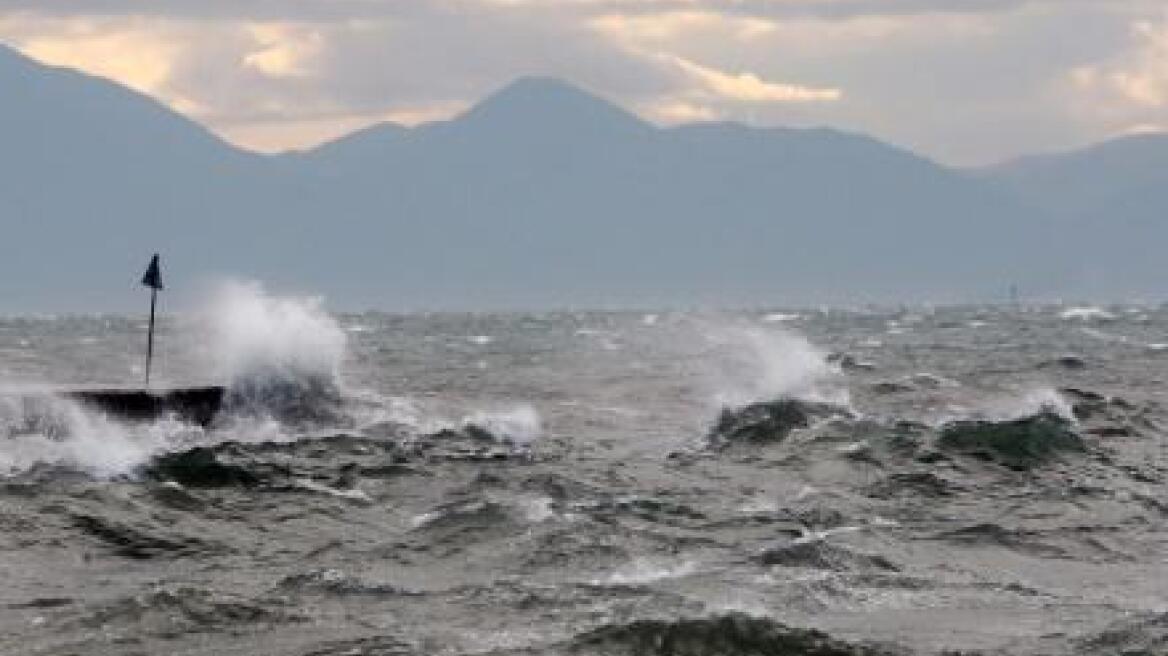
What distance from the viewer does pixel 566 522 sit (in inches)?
806

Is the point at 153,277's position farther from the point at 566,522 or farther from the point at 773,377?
the point at 773,377

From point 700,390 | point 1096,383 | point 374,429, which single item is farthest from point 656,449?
point 1096,383

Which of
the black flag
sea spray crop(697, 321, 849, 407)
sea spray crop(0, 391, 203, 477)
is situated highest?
the black flag

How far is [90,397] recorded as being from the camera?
29859 millimetres

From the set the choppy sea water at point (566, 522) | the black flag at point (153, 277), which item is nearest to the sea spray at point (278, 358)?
the choppy sea water at point (566, 522)

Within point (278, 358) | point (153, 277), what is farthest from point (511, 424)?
point (153, 277)

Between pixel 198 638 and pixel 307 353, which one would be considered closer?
pixel 198 638

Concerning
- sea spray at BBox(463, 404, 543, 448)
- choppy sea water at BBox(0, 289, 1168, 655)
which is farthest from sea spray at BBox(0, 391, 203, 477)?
sea spray at BBox(463, 404, 543, 448)

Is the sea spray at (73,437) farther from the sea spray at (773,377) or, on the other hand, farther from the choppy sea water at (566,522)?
the sea spray at (773,377)

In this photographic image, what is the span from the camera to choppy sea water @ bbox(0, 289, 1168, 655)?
582 inches

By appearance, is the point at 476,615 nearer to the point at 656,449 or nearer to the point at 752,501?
the point at 752,501

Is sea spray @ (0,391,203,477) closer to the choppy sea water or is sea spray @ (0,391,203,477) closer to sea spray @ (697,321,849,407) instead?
the choppy sea water

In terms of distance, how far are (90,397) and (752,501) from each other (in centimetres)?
1222

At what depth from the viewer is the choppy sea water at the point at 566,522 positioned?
14.8 metres
